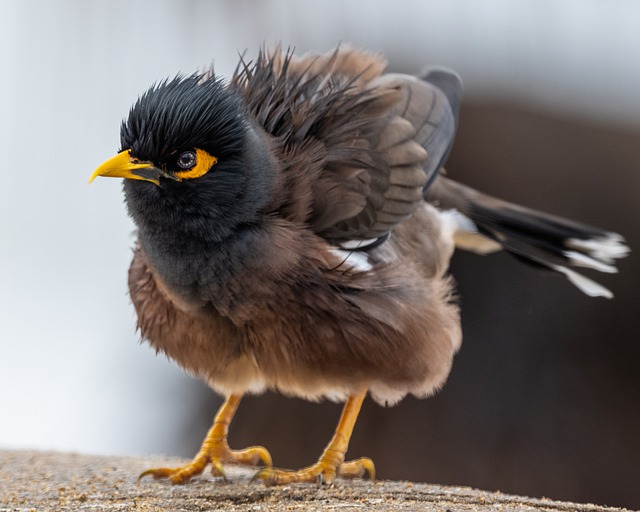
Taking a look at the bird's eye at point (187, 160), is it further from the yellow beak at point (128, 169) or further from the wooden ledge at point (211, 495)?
the wooden ledge at point (211, 495)

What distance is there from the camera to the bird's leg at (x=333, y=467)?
3.58m

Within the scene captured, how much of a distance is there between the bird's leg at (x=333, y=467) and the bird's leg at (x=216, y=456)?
→ 0.21m

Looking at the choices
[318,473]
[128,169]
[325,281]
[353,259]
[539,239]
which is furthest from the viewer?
[539,239]

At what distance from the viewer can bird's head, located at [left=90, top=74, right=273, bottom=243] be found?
329cm

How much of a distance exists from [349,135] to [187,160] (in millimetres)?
715

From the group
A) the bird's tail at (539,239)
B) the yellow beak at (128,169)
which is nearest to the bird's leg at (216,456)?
the yellow beak at (128,169)

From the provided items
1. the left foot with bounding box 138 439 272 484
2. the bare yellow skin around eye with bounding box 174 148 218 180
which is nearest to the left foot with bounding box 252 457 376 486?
the left foot with bounding box 138 439 272 484

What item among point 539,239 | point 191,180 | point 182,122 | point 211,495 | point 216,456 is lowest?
point 216,456

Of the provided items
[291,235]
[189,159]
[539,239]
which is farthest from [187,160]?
[539,239]

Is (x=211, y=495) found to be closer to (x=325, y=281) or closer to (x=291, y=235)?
(x=325, y=281)

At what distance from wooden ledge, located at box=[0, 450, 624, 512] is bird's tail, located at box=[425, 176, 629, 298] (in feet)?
5.13

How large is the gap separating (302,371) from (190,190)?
2.48 ft

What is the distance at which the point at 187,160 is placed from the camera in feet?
11.0

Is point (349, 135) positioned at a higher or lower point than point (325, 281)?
higher
